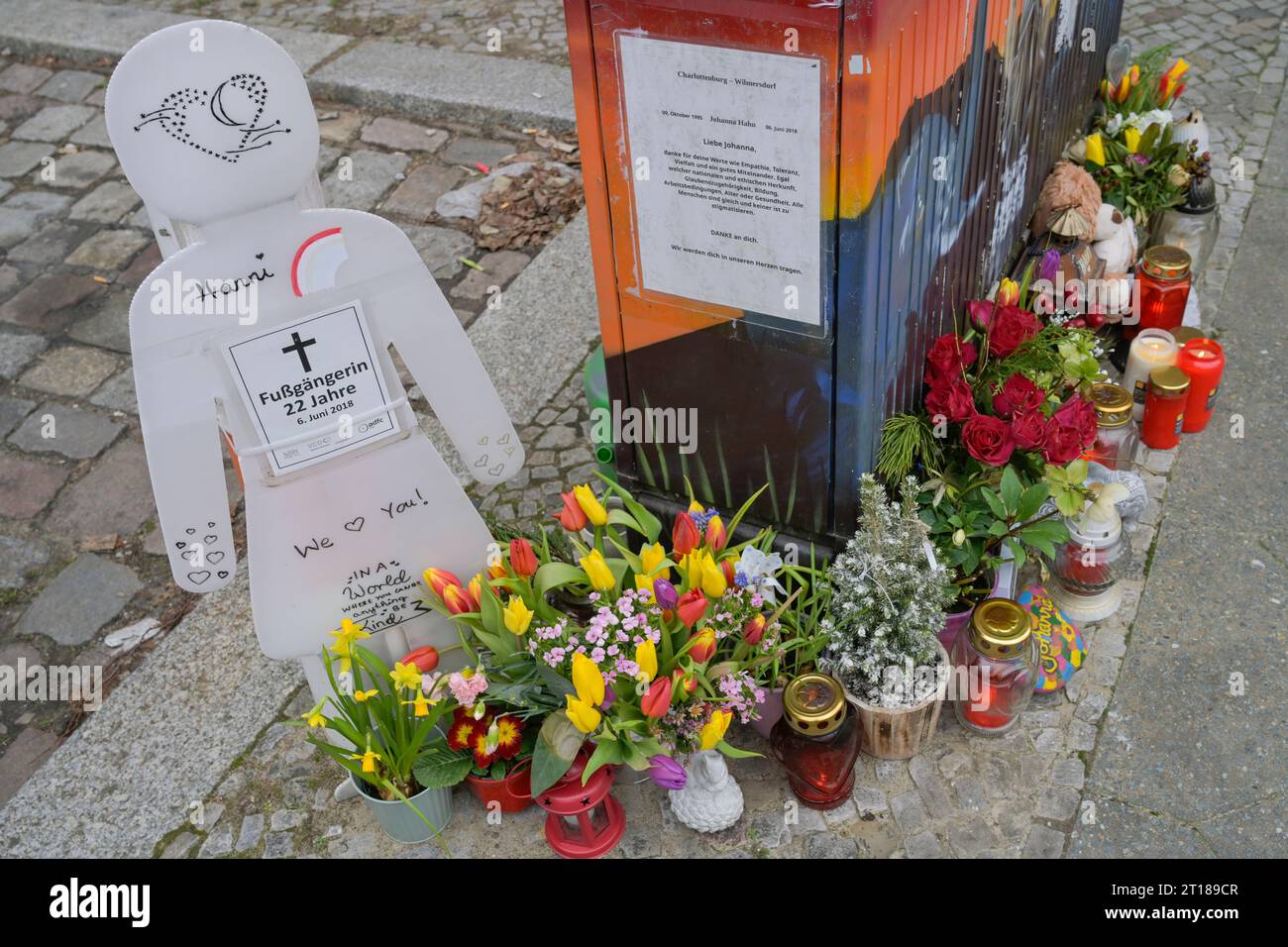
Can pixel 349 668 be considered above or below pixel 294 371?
below

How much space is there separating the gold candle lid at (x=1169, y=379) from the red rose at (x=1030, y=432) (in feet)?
3.44

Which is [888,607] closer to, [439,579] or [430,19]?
[439,579]

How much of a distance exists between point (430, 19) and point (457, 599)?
5.28 meters

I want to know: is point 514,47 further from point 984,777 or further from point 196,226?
point 984,777

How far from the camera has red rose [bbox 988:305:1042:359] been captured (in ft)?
11.6

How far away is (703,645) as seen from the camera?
2787mm

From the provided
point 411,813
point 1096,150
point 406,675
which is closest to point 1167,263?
point 1096,150

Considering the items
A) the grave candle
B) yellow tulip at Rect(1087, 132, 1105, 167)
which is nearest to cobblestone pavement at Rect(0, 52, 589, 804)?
the grave candle

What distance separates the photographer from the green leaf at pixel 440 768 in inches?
117

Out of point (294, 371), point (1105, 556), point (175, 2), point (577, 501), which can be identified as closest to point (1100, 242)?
point (1105, 556)

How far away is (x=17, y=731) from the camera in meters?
3.63

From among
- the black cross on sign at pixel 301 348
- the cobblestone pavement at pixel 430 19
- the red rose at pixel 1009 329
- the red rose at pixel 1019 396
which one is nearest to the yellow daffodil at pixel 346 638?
the black cross on sign at pixel 301 348

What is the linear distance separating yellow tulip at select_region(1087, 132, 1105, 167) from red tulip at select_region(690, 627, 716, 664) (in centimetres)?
304

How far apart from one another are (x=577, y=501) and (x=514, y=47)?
4533 mm
